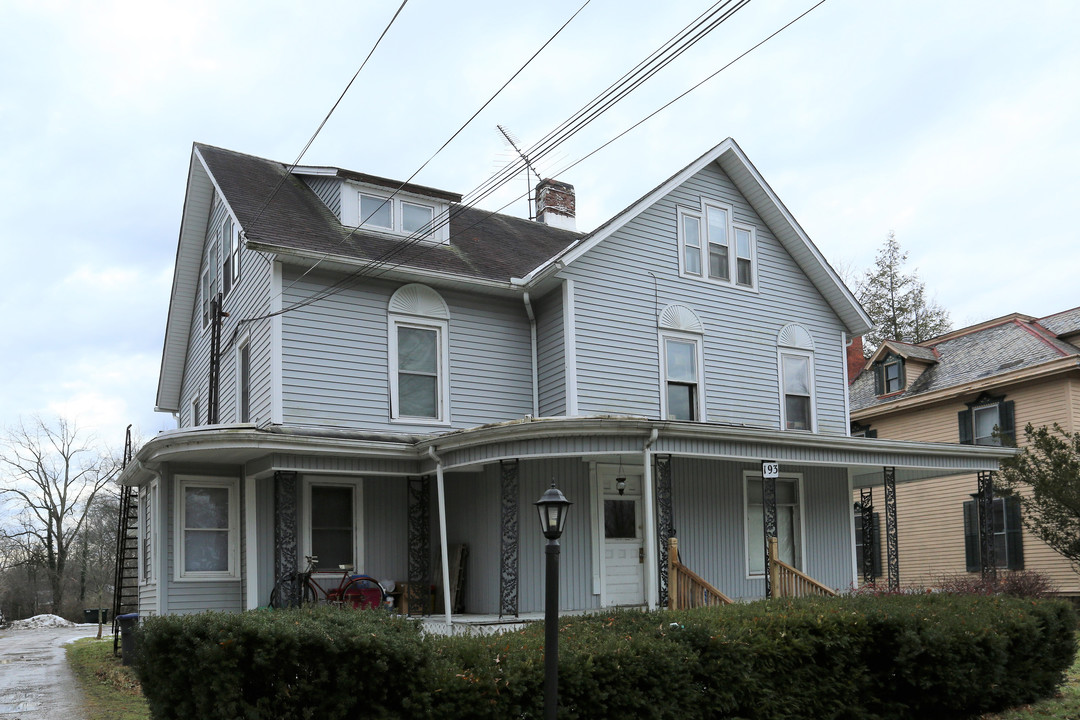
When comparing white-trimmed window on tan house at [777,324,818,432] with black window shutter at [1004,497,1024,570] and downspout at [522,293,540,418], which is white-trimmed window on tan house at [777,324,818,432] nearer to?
downspout at [522,293,540,418]

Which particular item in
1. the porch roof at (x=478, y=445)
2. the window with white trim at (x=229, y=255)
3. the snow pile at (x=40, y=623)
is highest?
the window with white trim at (x=229, y=255)

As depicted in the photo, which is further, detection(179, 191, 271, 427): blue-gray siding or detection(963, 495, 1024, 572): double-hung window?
detection(963, 495, 1024, 572): double-hung window

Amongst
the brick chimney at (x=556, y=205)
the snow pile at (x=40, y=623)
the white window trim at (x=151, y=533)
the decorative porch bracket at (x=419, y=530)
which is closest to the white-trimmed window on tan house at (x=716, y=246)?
the brick chimney at (x=556, y=205)

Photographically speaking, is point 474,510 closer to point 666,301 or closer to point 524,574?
point 524,574

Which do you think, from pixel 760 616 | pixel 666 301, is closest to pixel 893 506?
pixel 666 301

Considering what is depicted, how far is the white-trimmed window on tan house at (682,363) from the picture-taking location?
17109 mm

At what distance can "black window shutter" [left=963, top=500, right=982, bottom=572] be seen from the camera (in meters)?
24.6

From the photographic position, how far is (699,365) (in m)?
17.5

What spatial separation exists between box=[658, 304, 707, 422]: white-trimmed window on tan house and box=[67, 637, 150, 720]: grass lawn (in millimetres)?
9367

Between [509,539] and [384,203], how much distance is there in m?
6.94

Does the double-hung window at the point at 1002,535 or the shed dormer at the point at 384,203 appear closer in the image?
the shed dormer at the point at 384,203

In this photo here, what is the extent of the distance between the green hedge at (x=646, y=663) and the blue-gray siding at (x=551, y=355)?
637 centimetres

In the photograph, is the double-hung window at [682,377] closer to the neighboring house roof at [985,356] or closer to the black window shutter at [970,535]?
the neighboring house roof at [985,356]

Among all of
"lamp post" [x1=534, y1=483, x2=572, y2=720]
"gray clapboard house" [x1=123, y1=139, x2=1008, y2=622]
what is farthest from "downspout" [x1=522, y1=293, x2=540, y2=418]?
"lamp post" [x1=534, y1=483, x2=572, y2=720]
